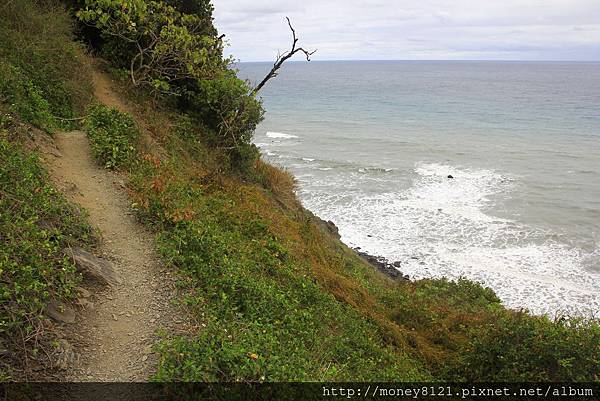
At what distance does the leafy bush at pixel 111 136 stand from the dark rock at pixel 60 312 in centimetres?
537

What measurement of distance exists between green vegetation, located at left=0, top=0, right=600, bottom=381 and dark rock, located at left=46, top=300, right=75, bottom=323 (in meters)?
0.18

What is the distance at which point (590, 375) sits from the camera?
7.90 meters

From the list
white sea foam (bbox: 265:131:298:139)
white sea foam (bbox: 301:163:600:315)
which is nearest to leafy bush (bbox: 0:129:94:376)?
white sea foam (bbox: 301:163:600:315)

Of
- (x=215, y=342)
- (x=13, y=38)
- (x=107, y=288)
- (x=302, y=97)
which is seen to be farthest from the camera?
(x=302, y=97)

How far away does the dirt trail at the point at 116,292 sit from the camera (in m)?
5.80

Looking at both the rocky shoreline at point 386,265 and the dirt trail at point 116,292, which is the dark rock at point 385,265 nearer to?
the rocky shoreline at point 386,265

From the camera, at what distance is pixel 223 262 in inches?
337

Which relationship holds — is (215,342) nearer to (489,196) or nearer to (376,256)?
(376,256)

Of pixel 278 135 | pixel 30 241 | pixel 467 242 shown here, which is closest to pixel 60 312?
pixel 30 241

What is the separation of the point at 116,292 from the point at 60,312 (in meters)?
1.12

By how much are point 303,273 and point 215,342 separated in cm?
490

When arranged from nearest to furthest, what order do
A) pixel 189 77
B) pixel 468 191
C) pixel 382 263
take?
pixel 189 77 < pixel 382 263 < pixel 468 191

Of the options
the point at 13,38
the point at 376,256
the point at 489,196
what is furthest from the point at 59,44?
the point at 489,196

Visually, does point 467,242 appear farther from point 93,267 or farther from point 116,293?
point 93,267
